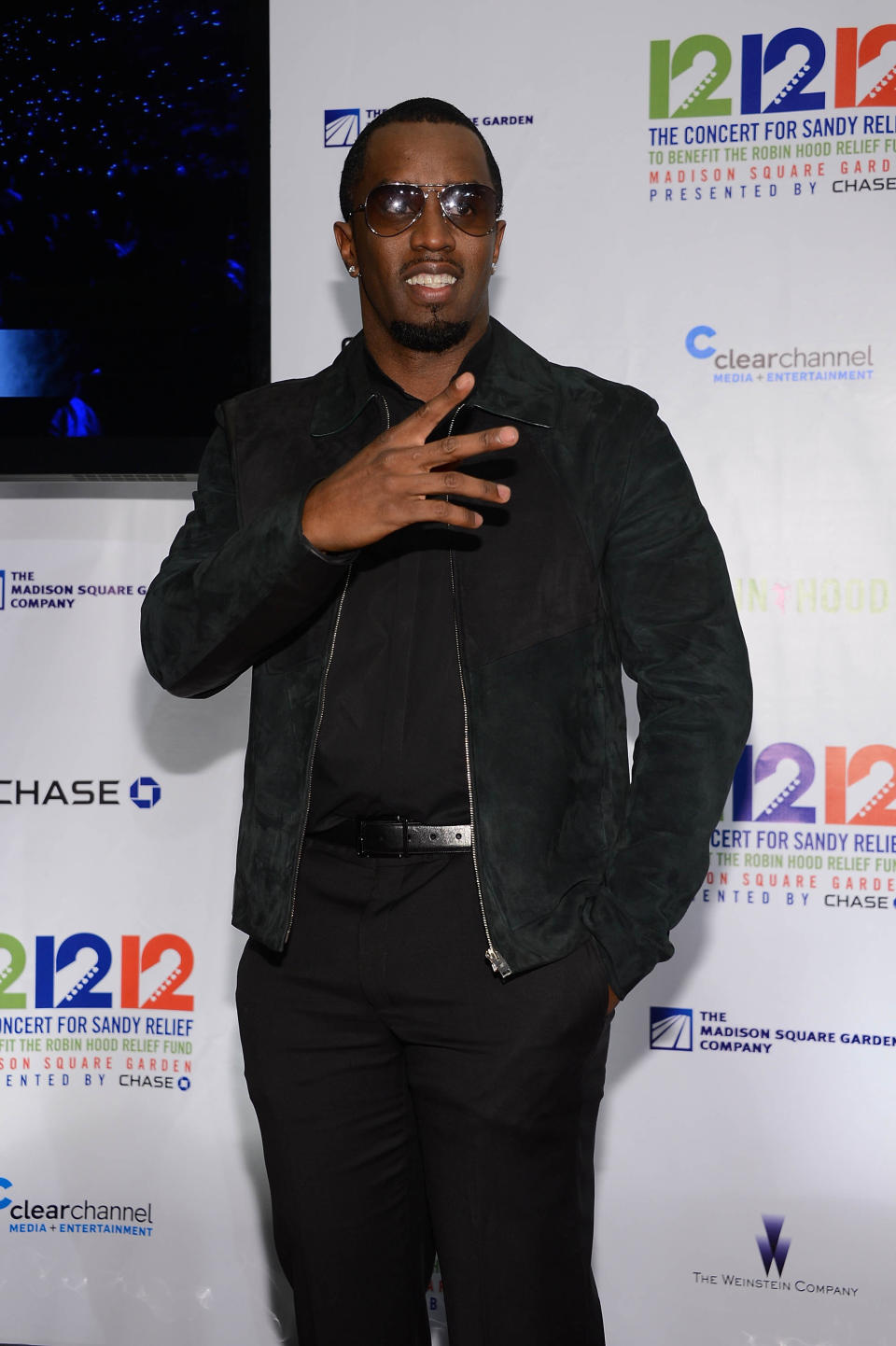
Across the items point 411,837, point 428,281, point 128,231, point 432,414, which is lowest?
point 411,837

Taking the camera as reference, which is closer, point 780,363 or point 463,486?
point 463,486

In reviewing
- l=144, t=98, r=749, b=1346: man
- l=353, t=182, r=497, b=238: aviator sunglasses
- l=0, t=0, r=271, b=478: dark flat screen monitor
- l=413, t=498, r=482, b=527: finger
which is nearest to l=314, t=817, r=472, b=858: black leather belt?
l=144, t=98, r=749, b=1346: man

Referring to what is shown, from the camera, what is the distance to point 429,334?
5.66 ft

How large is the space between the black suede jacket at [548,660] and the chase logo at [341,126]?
1100 mm

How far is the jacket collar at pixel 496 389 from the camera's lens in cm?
172

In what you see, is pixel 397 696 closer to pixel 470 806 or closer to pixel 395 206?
pixel 470 806

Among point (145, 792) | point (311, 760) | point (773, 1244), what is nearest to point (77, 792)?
point (145, 792)

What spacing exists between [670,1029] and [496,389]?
58.4 inches

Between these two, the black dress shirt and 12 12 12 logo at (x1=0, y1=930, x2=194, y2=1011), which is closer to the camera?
the black dress shirt

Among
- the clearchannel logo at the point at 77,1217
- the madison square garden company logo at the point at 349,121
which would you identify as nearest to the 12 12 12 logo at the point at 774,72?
the madison square garden company logo at the point at 349,121

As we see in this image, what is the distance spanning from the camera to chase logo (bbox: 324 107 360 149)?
2613 millimetres

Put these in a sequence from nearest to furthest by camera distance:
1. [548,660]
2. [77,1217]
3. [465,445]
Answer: [465,445], [548,660], [77,1217]

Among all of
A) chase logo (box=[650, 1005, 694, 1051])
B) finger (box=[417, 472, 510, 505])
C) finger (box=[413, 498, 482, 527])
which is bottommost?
chase logo (box=[650, 1005, 694, 1051])

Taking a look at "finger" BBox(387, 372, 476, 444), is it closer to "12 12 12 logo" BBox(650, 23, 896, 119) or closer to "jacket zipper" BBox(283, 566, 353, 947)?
"jacket zipper" BBox(283, 566, 353, 947)
